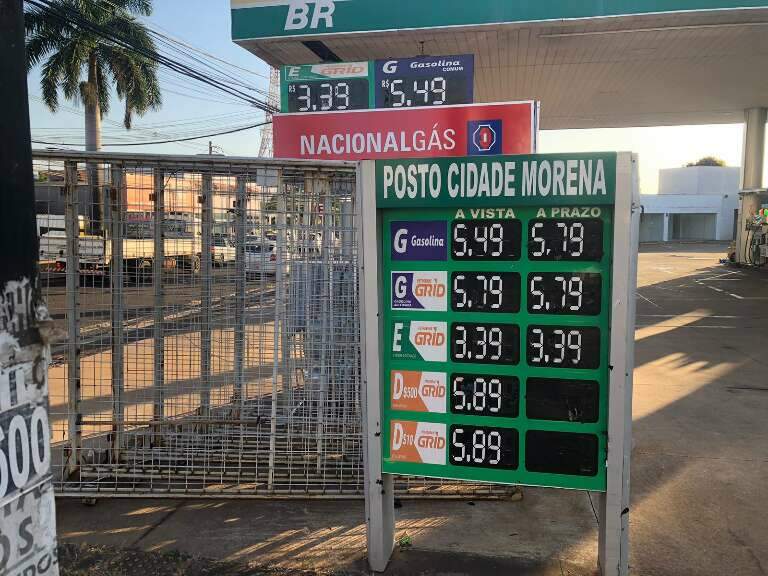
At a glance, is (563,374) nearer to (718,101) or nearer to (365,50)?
(365,50)

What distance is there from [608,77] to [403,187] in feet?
42.2

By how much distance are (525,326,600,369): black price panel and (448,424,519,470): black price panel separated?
45 cm

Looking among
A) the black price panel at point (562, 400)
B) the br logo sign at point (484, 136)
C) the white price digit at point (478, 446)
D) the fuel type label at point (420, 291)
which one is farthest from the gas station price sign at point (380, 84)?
the white price digit at point (478, 446)

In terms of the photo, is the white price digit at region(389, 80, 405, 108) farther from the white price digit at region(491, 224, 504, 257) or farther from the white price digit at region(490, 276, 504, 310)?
the white price digit at region(490, 276, 504, 310)

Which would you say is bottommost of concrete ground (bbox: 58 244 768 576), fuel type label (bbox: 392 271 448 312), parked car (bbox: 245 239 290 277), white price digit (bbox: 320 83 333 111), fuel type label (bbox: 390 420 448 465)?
concrete ground (bbox: 58 244 768 576)

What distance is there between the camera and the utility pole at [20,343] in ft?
5.86

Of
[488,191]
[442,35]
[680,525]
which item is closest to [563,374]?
[488,191]

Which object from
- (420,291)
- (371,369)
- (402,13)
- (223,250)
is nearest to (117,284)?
(223,250)

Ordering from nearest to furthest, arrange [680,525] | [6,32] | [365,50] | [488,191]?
[6,32] → [488,191] → [680,525] → [365,50]

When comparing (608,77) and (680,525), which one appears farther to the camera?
(608,77)

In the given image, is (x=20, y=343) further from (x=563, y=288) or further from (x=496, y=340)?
(x=563, y=288)

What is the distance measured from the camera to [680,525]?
159 inches

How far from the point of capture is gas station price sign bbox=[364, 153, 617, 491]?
3.20m

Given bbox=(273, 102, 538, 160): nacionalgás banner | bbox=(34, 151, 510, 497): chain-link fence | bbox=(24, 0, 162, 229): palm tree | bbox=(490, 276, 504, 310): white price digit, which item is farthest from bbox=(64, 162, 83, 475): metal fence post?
bbox=(24, 0, 162, 229): palm tree
